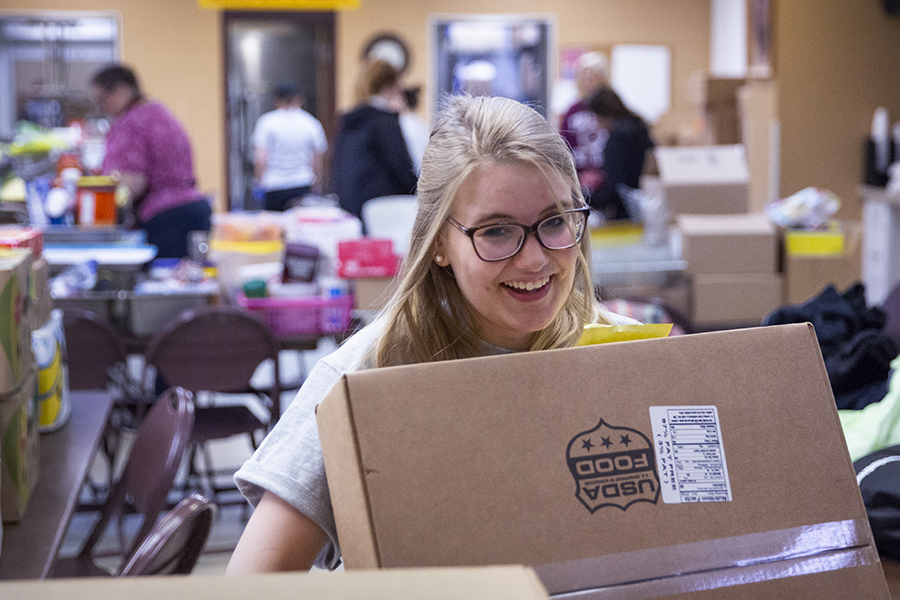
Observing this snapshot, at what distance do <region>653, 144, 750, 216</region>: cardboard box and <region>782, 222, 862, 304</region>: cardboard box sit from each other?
0.50 metres

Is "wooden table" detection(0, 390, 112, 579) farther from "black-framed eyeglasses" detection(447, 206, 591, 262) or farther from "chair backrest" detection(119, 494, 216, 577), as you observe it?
"black-framed eyeglasses" detection(447, 206, 591, 262)

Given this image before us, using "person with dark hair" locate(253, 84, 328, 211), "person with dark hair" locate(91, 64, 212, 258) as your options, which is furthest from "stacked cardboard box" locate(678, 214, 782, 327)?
"person with dark hair" locate(253, 84, 328, 211)

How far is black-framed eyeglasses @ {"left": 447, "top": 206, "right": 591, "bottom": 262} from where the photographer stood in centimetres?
108

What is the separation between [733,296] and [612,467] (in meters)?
3.19

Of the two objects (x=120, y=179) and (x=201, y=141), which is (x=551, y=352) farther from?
(x=201, y=141)

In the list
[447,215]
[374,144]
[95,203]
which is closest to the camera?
[447,215]

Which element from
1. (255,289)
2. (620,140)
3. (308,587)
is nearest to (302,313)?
(255,289)

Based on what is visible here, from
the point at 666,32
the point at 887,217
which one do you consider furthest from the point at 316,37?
the point at 887,217

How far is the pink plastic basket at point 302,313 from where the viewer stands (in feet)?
10.4

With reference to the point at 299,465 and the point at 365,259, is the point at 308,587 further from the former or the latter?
the point at 365,259

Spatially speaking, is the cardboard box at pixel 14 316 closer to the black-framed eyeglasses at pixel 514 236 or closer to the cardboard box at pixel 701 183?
the black-framed eyeglasses at pixel 514 236

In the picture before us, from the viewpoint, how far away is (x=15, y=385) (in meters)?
1.61

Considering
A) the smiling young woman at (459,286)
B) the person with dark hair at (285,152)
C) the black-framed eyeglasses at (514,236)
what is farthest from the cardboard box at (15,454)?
the person with dark hair at (285,152)

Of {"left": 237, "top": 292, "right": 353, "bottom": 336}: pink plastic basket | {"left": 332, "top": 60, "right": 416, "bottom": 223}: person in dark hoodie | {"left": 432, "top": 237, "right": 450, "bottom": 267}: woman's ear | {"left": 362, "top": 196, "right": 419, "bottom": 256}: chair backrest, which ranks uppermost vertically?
{"left": 332, "top": 60, "right": 416, "bottom": 223}: person in dark hoodie
